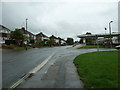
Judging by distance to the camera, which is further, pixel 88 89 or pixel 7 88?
pixel 7 88

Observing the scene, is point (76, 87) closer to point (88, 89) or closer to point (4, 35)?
point (88, 89)

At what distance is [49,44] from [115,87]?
61887mm

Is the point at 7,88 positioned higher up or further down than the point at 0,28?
further down

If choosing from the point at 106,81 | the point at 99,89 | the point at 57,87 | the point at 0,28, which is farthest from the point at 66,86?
the point at 0,28

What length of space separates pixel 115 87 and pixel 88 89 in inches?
36.9

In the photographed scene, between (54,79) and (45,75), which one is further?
(45,75)

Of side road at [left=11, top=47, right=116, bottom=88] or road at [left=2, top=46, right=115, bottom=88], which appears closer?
side road at [left=11, top=47, right=116, bottom=88]

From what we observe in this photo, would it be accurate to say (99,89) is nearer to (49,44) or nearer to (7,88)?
(7,88)

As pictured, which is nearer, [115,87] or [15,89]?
[115,87]

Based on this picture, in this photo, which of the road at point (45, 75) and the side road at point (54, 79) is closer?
the side road at point (54, 79)

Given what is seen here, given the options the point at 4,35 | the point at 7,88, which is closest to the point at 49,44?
the point at 4,35

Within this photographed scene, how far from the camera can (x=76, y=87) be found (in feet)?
16.4

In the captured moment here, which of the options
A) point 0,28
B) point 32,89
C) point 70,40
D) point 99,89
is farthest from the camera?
point 70,40

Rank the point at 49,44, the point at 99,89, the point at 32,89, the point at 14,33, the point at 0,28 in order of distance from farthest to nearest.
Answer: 1. the point at 49,44
2. the point at 0,28
3. the point at 14,33
4. the point at 32,89
5. the point at 99,89
